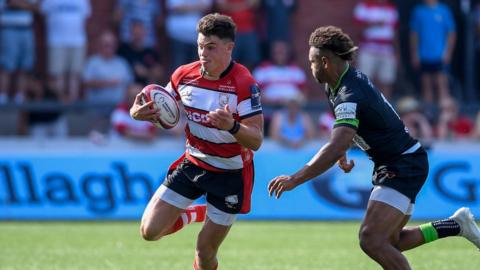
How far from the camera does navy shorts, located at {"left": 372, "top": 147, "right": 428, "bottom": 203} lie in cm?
744

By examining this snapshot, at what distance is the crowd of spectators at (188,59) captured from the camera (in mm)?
16250

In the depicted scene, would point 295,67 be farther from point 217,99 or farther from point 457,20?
point 217,99

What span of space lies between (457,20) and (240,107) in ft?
36.8

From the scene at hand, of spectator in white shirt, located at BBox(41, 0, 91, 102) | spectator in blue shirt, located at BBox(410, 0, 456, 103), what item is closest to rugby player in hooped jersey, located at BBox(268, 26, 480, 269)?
spectator in white shirt, located at BBox(41, 0, 91, 102)

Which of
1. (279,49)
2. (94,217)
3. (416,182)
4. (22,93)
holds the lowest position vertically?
(94,217)

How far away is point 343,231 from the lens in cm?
1345

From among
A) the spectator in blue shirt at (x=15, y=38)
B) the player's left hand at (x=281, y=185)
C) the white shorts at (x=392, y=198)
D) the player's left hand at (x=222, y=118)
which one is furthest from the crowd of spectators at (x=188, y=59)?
the player's left hand at (x=281, y=185)

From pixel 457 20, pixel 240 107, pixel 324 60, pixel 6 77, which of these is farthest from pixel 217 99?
pixel 457 20

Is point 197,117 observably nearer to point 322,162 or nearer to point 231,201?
A: point 231,201

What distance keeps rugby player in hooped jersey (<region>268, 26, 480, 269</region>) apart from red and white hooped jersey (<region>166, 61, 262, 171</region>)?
681 millimetres

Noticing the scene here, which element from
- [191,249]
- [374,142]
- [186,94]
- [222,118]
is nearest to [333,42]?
[374,142]

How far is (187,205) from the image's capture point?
820 cm

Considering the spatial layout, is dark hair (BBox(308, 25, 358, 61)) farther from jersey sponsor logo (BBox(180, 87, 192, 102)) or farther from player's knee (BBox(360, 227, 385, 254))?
player's knee (BBox(360, 227, 385, 254))

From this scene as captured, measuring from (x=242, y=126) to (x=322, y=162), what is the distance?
2.41 feet
